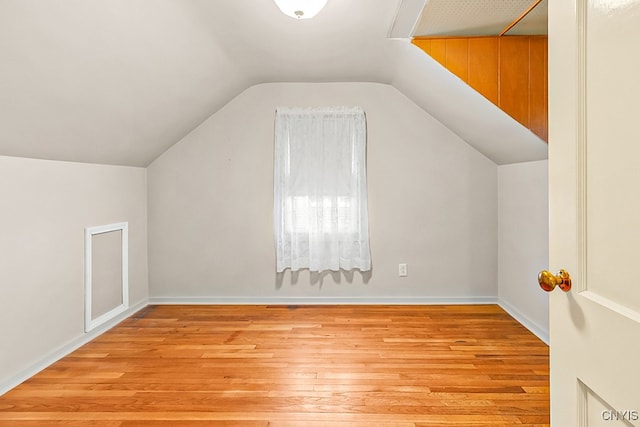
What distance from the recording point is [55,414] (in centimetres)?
208

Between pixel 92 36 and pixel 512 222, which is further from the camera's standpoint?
pixel 512 222

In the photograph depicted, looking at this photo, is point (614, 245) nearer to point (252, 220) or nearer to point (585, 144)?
point (585, 144)

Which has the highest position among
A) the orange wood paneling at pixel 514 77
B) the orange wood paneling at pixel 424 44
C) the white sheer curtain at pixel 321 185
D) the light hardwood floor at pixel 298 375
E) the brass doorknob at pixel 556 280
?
the orange wood paneling at pixel 424 44

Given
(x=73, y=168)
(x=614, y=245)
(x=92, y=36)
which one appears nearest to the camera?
(x=614, y=245)

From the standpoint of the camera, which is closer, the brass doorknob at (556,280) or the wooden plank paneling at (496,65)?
the brass doorknob at (556,280)

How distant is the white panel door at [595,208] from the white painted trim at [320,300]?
2.94m

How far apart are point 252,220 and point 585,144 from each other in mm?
3346

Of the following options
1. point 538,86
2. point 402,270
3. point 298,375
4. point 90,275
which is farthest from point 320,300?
point 538,86

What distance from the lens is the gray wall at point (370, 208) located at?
3938mm

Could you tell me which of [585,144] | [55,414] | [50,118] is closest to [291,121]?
[50,118]

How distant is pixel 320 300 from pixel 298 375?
1.53 metres

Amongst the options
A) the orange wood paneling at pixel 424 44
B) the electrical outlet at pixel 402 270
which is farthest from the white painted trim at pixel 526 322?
the orange wood paneling at pixel 424 44

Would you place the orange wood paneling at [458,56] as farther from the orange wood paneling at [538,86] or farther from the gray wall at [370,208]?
the gray wall at [370,208]

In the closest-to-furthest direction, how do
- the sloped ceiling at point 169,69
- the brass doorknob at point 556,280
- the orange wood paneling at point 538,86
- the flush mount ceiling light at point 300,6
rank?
the brass doorknob at point 556,280, the sloped ceiling at point 169,69, the flush mount ceiling light at point 300,6, the orange wood paneling at point 538,86
